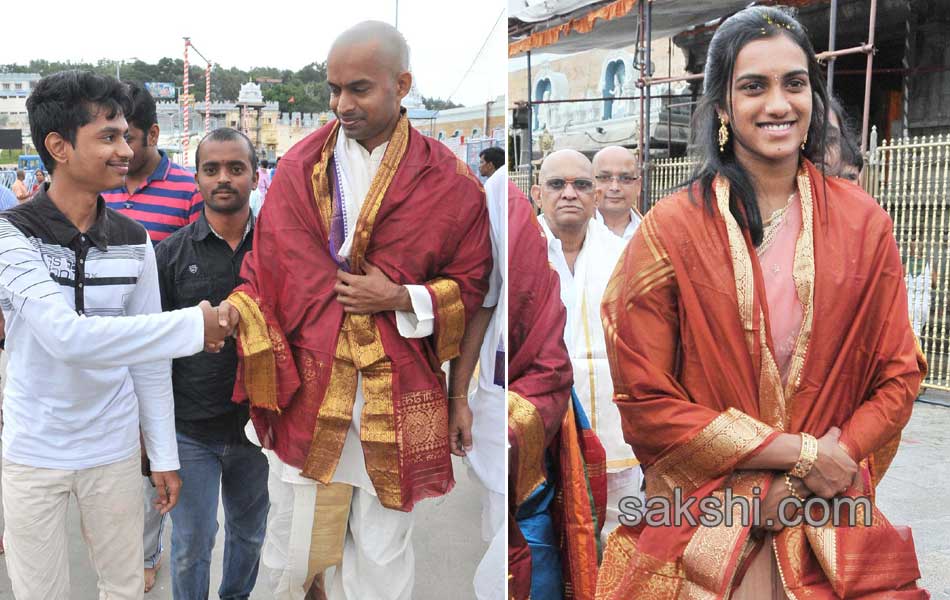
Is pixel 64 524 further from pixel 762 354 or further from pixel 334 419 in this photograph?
pixel 762 354

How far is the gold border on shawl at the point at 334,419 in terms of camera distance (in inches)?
56.7

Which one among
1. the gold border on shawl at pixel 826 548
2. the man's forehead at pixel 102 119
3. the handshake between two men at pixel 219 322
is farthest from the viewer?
the man's forehead at pixel 102 119

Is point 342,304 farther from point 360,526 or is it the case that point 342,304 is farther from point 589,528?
point 589,528

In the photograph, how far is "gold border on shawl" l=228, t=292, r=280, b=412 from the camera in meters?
1.46

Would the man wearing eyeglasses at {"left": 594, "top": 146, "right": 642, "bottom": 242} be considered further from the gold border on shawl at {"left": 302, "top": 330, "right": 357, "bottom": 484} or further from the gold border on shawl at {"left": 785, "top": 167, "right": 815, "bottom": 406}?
the gold border on shawl at {"left": 302, "top": 330, "right": 357, "bottom": 484}

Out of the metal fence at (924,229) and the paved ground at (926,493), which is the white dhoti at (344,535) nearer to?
the paved ground at (926,493)

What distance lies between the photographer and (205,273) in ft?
6.79

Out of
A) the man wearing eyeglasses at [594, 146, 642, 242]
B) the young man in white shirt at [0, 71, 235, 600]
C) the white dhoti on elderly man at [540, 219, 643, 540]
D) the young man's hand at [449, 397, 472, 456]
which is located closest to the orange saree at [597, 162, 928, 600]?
the young man's hand at [449, 397, 472, 456]

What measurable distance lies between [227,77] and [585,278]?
60.5 inches

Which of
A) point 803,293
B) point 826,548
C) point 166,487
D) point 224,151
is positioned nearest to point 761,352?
point 803,293

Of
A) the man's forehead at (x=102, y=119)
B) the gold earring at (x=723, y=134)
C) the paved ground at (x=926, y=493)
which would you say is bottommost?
the paved ground at (x=926, y=493)

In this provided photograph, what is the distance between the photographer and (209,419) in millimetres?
2121

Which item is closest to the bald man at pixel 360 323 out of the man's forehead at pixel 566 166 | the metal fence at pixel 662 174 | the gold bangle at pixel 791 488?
the gold bangle at pixel 791 488

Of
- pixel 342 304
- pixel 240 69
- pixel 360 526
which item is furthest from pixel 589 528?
pixel 240 69
